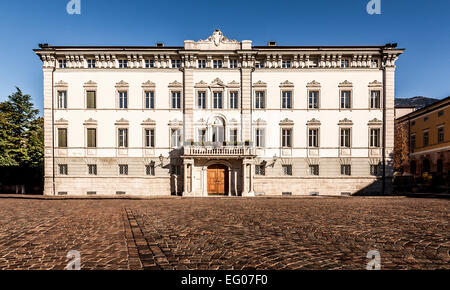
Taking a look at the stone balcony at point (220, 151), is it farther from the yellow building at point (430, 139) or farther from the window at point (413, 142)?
the window at point (413, 142)

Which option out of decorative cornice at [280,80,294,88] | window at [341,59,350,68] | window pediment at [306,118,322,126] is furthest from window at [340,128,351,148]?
decorative cornice at [280,80,294,88]

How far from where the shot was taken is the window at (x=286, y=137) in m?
25.0

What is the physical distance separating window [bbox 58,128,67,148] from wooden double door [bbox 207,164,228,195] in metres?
15.5

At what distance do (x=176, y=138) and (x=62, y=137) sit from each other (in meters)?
12.0

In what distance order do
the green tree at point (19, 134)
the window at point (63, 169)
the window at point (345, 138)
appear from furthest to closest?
the green tree at point (19, 134) < the window at point (63, 169) < the window at point (345, 138)

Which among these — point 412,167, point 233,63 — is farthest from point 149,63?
point 412,167

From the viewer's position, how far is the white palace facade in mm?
24656

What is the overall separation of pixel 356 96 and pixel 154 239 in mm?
24866

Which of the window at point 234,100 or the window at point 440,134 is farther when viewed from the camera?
the window at point 440,134

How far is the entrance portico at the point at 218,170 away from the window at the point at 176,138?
1728mm

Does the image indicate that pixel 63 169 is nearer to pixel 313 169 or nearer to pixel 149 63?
pixel 149 63

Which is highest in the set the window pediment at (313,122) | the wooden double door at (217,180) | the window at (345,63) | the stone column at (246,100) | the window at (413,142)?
the window at (345,63)

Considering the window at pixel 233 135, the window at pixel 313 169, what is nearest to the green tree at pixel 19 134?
the window at pixel 233 135

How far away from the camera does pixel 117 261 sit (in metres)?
5.62
